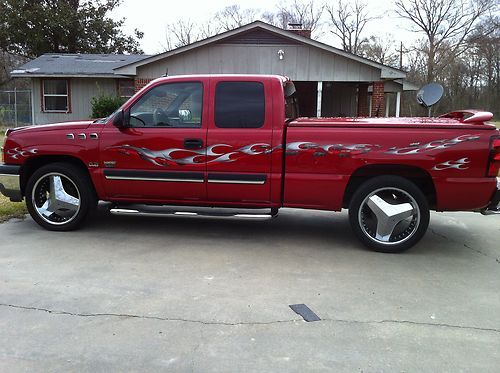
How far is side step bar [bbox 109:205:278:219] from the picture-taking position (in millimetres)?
5613

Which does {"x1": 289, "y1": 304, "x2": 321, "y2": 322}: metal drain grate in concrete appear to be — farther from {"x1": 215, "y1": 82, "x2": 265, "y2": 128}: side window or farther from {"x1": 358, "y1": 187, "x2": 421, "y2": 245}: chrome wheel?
{"x1": 215, "y1": 82, "x2": 265, "y2": 128}: side window

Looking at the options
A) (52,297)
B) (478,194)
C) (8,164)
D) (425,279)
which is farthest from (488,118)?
(8,164)

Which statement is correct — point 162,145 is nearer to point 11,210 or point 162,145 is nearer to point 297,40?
point 11,210

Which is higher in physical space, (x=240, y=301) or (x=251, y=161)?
(x=251, y=161)

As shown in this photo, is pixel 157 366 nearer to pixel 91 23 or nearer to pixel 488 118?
pixel 488 118

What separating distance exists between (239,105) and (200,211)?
52.1 inches

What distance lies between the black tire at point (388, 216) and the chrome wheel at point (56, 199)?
3332 millimetres

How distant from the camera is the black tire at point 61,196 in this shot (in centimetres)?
592

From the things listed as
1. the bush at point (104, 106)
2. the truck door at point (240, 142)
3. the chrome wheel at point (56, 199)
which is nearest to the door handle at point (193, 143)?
the truck door at point (240, 142)

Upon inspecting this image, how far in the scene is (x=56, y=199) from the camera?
6.00 meters

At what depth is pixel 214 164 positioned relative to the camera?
5.54 meters

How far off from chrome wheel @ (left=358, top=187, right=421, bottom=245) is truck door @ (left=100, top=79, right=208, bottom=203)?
1.87 meters

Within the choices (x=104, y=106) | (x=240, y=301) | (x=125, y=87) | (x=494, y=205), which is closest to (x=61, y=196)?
(x=240, y=301)

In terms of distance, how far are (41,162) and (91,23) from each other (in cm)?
3213
